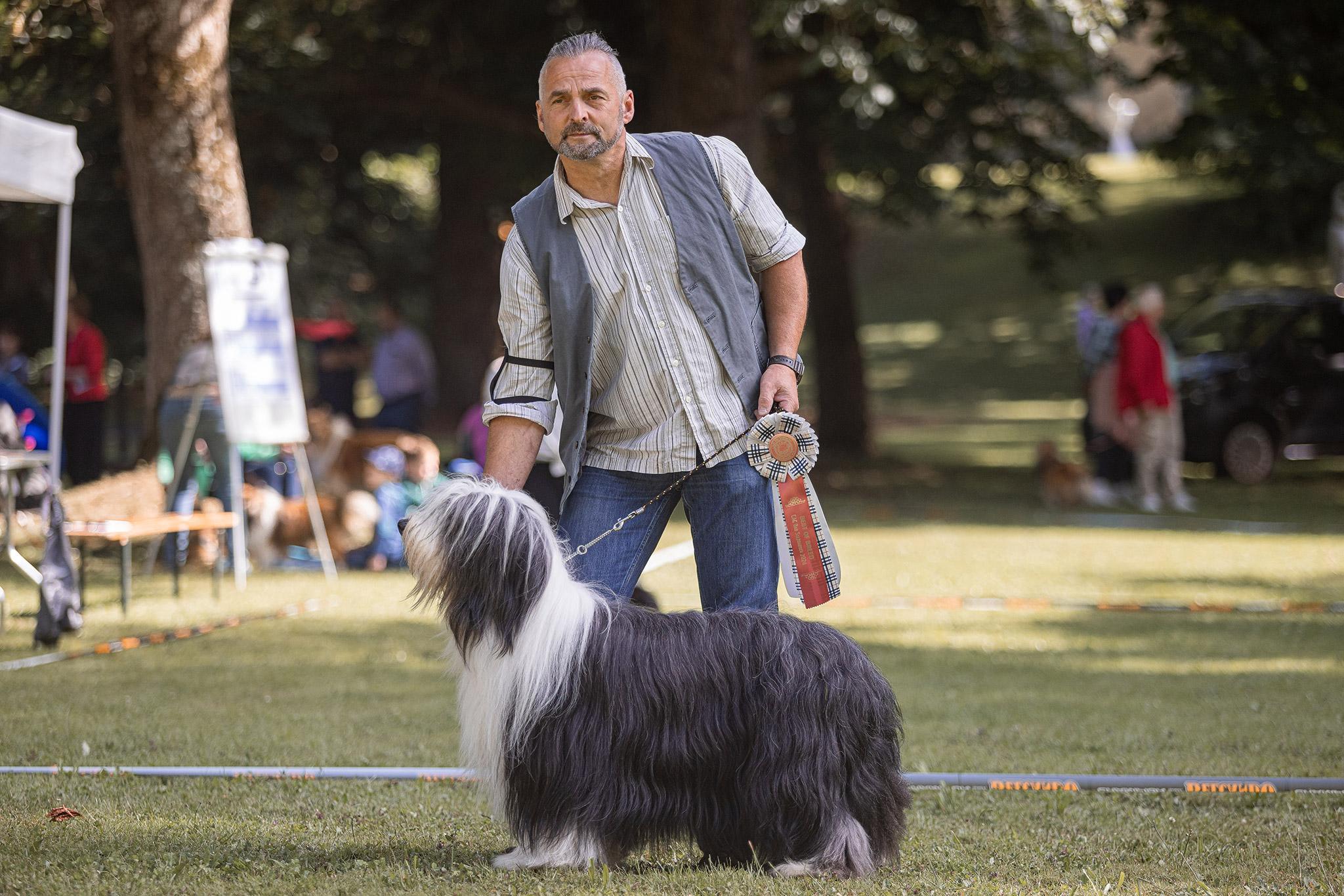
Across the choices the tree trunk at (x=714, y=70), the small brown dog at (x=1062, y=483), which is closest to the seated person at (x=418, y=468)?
the tree trunk at (x=714, y=70)

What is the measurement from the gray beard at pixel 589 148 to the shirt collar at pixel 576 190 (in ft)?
0.23

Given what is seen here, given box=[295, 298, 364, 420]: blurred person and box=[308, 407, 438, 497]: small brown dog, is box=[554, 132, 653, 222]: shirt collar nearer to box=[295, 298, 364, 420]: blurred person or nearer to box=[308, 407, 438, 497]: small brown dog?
box=[308, 407, 438, 497]: small brown dog

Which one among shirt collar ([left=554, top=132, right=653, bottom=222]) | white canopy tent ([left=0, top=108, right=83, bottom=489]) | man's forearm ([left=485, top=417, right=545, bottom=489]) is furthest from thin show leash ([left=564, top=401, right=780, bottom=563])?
white canopy tent ([left=0, top=108, right=83, bottom=489])

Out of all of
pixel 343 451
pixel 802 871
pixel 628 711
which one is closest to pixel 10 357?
pixel 343 451

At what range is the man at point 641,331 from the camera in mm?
3832

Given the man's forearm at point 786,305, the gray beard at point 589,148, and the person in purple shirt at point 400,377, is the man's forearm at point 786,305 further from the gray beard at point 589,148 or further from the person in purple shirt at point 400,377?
the person in purple shirt at point 400,377

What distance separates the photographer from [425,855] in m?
4.04

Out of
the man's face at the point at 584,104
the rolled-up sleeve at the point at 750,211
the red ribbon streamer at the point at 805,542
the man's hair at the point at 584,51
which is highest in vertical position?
the man's hair at the point at 584,51

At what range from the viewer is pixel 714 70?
14875 mm

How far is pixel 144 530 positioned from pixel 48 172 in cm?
222

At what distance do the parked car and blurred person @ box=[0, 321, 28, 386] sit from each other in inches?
546

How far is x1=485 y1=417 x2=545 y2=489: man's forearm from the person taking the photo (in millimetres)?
3863

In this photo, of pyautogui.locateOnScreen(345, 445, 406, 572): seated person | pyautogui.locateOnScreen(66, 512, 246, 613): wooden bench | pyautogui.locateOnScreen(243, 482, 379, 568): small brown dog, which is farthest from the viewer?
pyautogui.locateOnScreen(345, 445, 406, 572): seated person

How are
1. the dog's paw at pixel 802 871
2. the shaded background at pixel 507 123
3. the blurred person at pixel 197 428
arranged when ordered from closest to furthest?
the dog's paw at pixel 802 871, the blurred person at pixel 197 428, the shaded background at pixel 507 123
